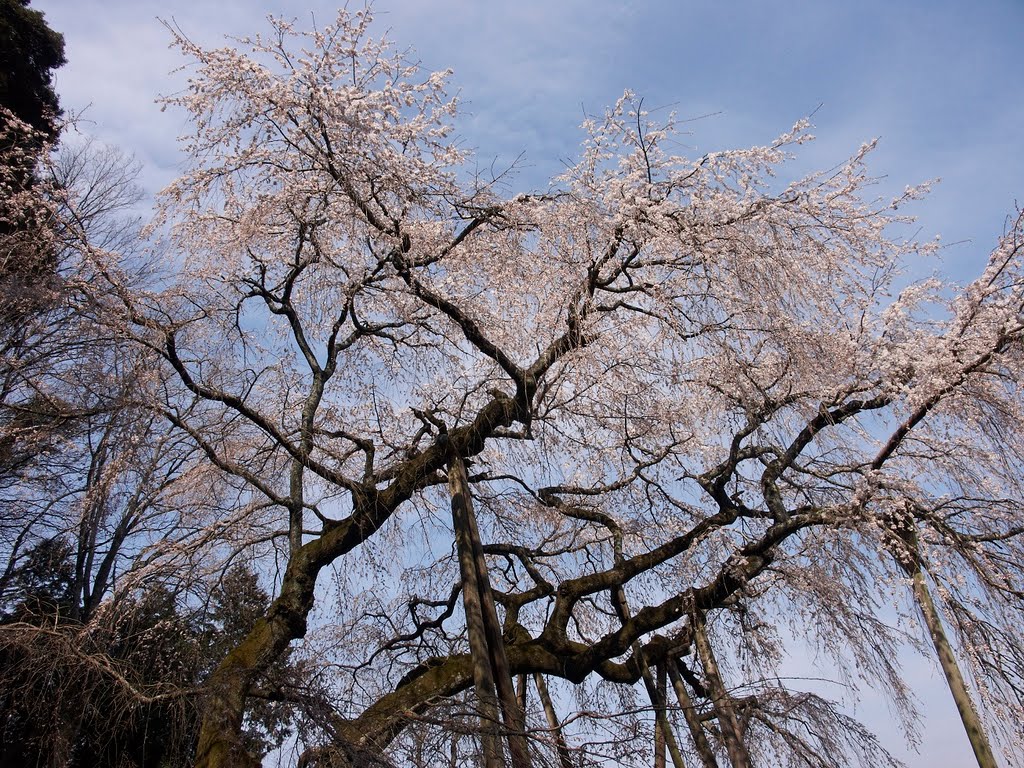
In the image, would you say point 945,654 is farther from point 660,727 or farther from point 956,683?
point 660,727

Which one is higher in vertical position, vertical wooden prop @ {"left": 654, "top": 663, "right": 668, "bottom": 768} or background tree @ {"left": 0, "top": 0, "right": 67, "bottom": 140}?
background tree @ {"left": 0, "top": 0, "right": 67, "bottom": 140}

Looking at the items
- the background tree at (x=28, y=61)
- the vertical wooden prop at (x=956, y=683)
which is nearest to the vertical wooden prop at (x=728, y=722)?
the vertical wooden prop at (x=956, y=683)

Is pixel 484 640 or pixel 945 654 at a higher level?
pixel 484 640

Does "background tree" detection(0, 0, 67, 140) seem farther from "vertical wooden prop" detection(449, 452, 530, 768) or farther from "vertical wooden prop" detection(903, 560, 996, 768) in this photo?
"vertical wooden prop" detection(903, 560, 996, 768)

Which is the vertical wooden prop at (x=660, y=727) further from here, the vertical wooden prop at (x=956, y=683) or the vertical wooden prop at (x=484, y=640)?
the vertical wooden prop at (x=956, y=683)

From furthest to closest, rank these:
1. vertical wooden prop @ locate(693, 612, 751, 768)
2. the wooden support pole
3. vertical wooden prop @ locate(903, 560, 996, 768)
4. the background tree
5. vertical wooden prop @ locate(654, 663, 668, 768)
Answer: the background tree
vertical wooden prop @ locate(654, 663, 668, 768)
vertical wooden prop @ locate(903, 560, 996, 768)
vertical wooden prop @ locate(693, 612, 751, 768)
the wooden support pole

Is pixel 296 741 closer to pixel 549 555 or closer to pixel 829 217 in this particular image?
pixel 549 555

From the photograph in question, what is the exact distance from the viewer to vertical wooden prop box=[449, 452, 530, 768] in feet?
12.9

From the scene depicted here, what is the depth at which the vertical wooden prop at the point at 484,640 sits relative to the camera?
3934 mm

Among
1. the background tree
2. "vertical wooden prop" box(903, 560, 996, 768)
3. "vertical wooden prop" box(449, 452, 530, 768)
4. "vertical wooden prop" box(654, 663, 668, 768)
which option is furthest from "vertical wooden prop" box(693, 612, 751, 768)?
the background tree

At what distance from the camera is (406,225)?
18.3 feet

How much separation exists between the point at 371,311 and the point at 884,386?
437 cm

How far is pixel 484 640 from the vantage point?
5.27m

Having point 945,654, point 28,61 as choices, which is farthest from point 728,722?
point 28,61
